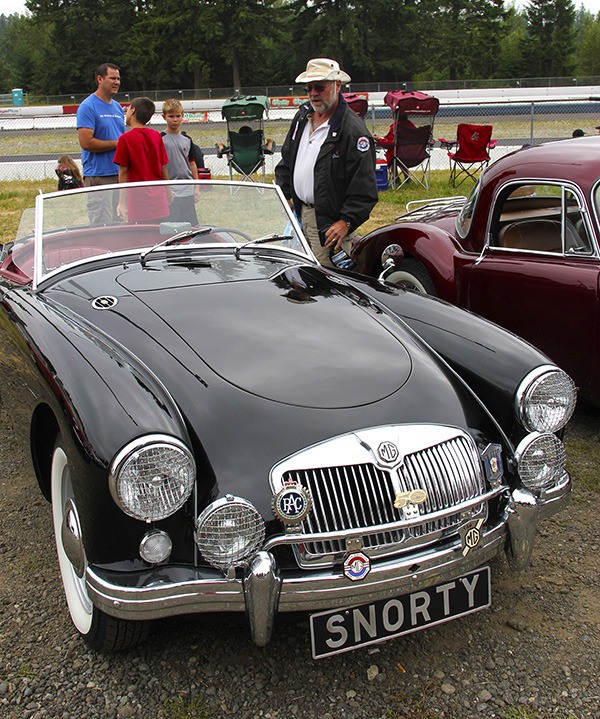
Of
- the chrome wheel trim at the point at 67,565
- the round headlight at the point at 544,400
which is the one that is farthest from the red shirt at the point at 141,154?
the round headlight at the point at 544,400

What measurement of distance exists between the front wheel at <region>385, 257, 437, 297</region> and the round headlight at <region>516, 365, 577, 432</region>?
216cm

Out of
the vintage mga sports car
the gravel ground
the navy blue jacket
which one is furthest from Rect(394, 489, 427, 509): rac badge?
the navy blue jacket

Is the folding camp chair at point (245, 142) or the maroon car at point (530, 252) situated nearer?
the maroon car at point (530, 252)

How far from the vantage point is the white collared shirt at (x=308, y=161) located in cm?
498

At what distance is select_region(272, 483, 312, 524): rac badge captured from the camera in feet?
7.39

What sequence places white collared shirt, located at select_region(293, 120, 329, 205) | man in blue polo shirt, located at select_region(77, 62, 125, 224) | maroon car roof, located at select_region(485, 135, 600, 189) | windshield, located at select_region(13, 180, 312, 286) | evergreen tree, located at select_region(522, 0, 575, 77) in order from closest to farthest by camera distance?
1. windshield, located at select_region(13, 180, 312, 286)
2. maroon car roof, located at select_region(485, 135, 600, 189)
3. white collared shirt, located at select_region(293, 120, 329, 205)
4. man in blue polo shirt, located at select_region(77, 62, 125, 224)
5. evergreen tree, located at select_region(522, 0, 575, 77)

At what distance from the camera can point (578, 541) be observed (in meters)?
3.25

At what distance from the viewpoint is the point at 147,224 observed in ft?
12.7

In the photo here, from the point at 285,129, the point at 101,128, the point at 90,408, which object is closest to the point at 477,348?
the point at 90,408

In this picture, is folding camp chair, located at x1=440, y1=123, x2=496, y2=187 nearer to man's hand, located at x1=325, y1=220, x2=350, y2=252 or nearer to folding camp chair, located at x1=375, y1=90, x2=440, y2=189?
folding camp chair, located at x1=375, y1=90, x2=440, y2=189

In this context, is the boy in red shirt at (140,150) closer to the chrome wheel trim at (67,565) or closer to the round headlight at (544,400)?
the chrome wheel trim at (67,565)

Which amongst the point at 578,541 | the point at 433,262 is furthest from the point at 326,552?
the point at 433,262

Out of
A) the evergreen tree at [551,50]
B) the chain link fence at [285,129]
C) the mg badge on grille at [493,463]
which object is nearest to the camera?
the mg badge on grille at [493,463]

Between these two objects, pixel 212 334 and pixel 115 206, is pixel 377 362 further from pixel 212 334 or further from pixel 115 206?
pixel 115 206
